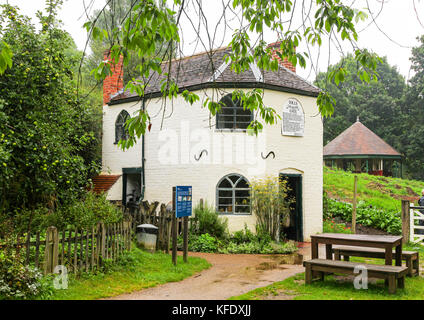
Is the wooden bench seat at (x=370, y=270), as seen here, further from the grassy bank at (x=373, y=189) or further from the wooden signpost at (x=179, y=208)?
the grassy bank at (x=373, y=189)

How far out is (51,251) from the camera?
7.32 meters

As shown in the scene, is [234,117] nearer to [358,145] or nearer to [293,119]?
[293,119]

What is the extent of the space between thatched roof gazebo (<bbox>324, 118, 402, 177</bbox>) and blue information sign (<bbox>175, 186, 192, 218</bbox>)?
23926 mm

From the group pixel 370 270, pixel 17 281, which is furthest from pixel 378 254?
pixel 17 281

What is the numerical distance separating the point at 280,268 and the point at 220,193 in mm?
4499

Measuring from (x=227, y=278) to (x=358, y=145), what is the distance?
25.8 meters

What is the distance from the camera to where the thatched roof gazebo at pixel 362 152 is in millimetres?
31188

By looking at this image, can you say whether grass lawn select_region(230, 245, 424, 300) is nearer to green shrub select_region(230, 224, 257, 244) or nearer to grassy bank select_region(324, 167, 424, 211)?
green shrub select_region(230, 224, 257, 244)

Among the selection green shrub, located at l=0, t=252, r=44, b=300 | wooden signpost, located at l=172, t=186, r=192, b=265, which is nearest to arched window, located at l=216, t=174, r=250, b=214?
wooden signpost, located at l=172, t=186, r=192, b=265

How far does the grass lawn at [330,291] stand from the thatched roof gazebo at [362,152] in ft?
80.2

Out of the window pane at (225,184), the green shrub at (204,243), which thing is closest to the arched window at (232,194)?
the window pane at (225,184)

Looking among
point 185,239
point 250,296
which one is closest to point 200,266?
point 185,239

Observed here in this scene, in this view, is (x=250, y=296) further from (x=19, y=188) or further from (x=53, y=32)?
(x=53, y=32)

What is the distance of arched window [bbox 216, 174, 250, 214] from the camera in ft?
45.7
